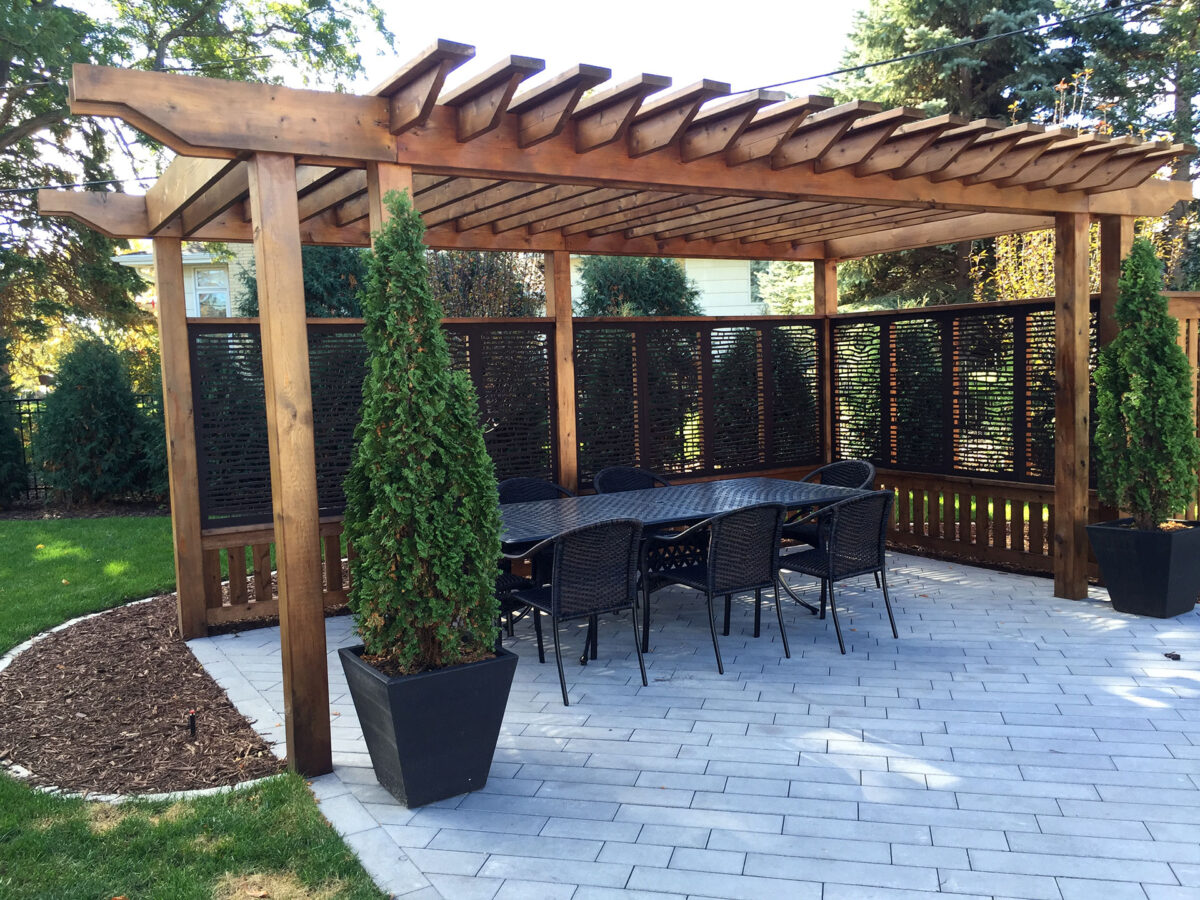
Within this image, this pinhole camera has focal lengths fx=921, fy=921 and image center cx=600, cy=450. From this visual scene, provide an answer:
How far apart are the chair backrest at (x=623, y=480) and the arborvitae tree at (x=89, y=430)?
21.4 feet

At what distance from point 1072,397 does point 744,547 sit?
2.74 metres

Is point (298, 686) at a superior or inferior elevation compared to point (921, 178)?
inferior

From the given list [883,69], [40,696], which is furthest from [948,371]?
[883,69]

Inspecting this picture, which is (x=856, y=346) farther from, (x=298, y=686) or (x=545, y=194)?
(x=298, y=686)

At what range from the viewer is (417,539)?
328cm

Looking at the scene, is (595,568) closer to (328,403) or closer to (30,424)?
(328,403)

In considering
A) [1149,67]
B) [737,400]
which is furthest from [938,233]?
[1149,67]

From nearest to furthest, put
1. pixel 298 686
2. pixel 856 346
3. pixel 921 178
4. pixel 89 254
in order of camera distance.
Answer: pixel 298 686 < pixel 921 178 < pixel 856 346 < pixel 89 254

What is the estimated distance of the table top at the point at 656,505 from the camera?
504 centimetres

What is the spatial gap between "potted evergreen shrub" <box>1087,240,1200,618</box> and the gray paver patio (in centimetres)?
26

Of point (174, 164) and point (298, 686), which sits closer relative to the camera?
point (298, 686)

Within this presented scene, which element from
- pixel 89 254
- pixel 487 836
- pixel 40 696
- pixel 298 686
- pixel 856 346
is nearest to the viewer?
pixel 487 836

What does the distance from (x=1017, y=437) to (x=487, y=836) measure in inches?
211

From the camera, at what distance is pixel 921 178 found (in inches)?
210
